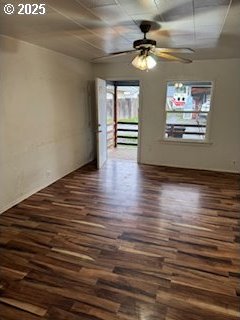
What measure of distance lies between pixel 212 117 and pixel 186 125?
0.62m

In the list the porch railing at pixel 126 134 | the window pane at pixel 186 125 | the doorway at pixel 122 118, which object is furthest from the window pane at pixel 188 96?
the porch railing at pixel 126 134

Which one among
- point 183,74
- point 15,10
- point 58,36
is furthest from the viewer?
point 183,74

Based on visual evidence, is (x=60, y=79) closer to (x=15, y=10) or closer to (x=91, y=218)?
(x=15, y=10)

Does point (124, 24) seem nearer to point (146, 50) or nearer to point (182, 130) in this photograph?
point (146, 50)

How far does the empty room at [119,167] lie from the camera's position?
2.05 m

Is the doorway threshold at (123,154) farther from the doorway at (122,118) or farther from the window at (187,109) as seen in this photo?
the window at (187,109)

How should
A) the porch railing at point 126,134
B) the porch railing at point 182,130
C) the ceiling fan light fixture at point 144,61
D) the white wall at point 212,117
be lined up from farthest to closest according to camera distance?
the porch railing at point 126,134, the porch railing at point 182,130, the white wall at point 212,117, the ceiling fan light fixture at point 144,61

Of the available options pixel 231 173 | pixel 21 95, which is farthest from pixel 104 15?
pixel 231 173

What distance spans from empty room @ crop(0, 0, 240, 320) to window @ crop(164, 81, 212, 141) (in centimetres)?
3

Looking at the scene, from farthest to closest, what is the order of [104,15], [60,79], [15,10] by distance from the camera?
1. [60,79]
2. [104,15]
3. [15,10]

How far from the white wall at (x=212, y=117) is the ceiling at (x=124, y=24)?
3.60 ft

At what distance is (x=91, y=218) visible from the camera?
3.23m

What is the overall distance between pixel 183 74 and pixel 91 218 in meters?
3.79

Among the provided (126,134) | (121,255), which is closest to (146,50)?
(121,255)
